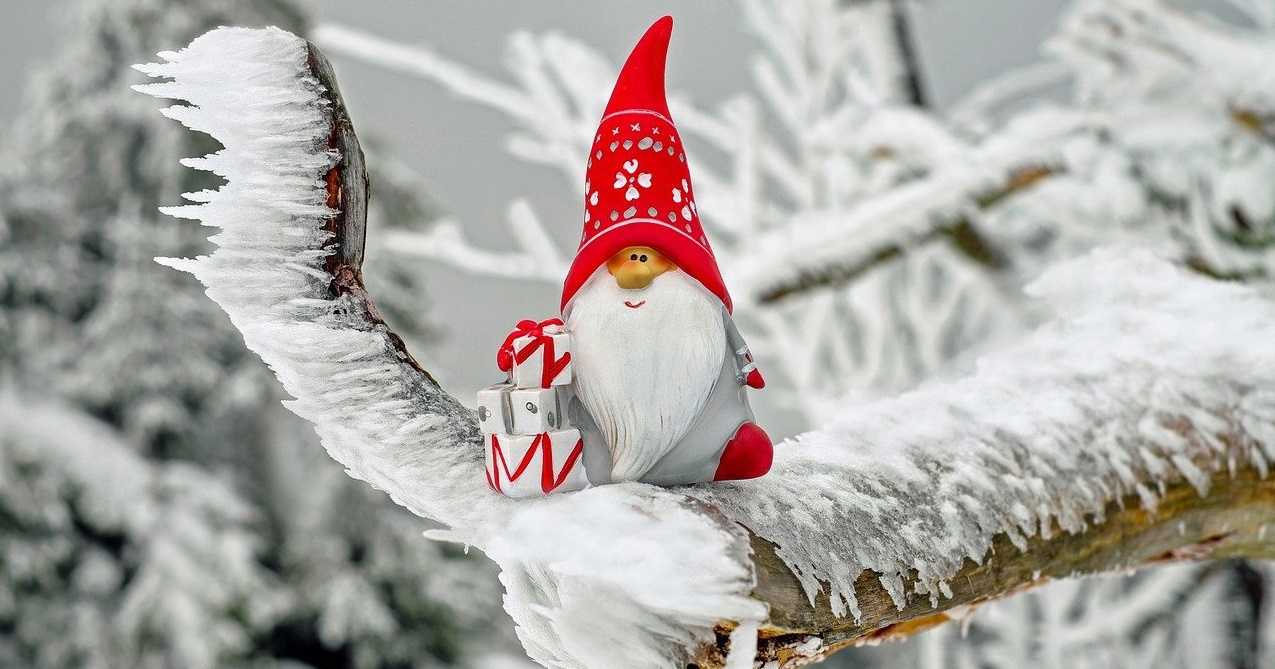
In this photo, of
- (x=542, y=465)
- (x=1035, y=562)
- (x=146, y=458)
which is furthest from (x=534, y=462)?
(x=146, y=458)

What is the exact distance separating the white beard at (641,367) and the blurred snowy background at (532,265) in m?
0.38

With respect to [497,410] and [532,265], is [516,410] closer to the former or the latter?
[497,410]

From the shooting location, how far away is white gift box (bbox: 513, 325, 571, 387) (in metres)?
0.28

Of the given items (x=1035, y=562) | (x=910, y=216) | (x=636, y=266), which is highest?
(x=910, y=216)

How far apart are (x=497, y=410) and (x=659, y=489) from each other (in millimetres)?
51

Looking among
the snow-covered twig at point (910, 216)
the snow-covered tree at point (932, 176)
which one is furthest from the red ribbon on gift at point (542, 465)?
the snow-covered twig at point (910, 216)

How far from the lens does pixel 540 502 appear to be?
27cm

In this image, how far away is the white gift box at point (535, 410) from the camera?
0.91 feet

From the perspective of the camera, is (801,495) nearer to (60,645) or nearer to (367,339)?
(367,339)

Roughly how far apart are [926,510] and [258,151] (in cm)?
22

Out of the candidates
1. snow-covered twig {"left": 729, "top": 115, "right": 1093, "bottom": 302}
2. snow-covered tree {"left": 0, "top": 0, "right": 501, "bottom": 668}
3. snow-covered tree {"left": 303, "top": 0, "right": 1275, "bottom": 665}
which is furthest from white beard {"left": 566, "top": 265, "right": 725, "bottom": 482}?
snow-covered tree {"left": 0, "top": 0, "right": 501, "bottom": 668}

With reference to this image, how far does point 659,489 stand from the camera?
0.27m

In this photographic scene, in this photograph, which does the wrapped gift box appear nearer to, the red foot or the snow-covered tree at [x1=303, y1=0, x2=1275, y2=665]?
the red foot

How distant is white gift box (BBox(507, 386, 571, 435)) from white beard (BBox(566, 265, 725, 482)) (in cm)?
2
